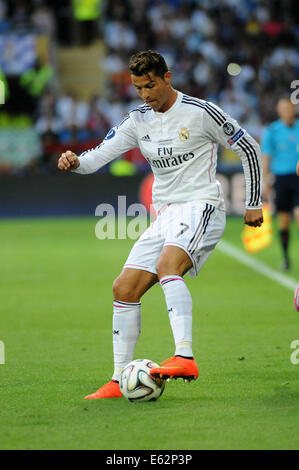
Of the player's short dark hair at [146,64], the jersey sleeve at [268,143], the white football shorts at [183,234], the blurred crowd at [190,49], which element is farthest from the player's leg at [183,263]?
the blurred crowd at [190,49]

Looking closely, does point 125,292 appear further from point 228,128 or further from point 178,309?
point 228,128

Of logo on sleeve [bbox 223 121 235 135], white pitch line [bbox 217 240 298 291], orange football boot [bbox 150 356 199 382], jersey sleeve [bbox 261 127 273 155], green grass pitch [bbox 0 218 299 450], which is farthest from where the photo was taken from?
jersey sleeve [bbox 261 127 273 155]

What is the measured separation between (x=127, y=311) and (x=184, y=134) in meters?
1.15

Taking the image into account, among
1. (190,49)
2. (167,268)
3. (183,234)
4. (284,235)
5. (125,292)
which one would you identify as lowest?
(125,292)

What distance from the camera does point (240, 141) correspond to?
589 centimetres

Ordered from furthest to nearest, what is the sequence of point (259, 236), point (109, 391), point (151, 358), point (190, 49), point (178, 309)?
point (190, 49), point (259, 236), point (151, 358), point (109, 391), point (178, 309)

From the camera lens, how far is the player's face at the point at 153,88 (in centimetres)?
568

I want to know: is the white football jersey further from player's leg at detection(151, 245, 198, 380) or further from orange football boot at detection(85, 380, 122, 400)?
orange football boot at detection(85, 380, 122, 400)

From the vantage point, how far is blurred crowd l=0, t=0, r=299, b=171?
22.9 meters

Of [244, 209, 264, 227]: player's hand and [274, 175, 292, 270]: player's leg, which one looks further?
[274, 175, 292, 270]: player's leg

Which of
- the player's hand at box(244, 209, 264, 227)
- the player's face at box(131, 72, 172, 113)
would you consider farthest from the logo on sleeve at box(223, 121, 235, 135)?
the player's hand at box(244, 209, 264, 227)

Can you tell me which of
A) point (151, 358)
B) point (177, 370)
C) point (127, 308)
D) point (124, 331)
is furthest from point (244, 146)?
point (151, 358)

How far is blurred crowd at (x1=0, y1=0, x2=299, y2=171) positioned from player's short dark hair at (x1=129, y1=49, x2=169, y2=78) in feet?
54.2
